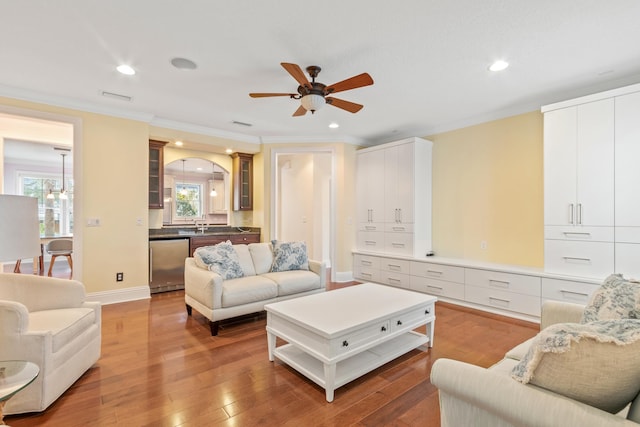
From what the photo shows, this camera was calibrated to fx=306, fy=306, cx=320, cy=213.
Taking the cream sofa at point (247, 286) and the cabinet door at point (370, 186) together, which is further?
the cabinet door at point (370, 186)

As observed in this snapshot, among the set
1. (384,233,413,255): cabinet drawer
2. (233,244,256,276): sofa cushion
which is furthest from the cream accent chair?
(384,233,413,255): cabinet drawer

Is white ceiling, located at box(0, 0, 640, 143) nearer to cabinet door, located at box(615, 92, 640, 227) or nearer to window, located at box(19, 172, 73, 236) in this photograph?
cabinet door, located at box(615, 92, 640, 227)

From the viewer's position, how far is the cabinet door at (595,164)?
3.11 metres

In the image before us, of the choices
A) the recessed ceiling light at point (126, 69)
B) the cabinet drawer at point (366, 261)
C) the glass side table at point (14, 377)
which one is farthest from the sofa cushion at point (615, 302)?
the recessed ceiling light at point (126, 69)

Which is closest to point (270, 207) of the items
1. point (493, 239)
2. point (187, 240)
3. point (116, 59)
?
point (187, 240)

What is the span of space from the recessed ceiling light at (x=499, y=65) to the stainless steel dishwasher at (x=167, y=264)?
477 centimetres

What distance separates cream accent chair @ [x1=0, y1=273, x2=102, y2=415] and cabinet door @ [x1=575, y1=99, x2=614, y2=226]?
4711 millimetres

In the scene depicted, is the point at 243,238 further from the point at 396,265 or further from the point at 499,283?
the point at 499,283

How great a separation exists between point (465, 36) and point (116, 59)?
3.09 meters

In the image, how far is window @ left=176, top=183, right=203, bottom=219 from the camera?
223 inches

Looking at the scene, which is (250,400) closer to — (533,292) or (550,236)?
(533,292)

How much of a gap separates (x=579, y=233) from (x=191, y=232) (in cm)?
557

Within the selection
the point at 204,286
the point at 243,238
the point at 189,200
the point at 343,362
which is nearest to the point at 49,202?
the point at 189,200

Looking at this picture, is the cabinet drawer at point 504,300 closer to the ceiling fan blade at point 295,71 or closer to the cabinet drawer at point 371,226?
the cabinet drawer at point 371,226
